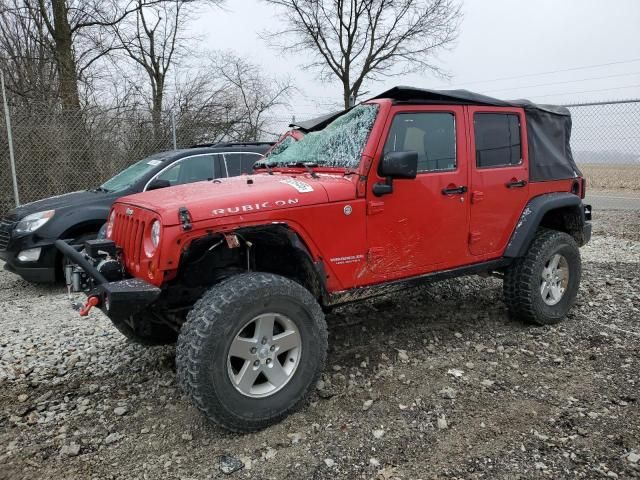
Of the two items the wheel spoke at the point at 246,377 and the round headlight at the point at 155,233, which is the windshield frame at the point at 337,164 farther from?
the wheel spoke at the point at 246,377

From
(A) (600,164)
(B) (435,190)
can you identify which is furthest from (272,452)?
(A) (600,164)

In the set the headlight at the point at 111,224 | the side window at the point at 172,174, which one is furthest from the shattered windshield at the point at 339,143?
the side window at the point at 172,174

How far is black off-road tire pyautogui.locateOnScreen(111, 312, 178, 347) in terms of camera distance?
10.6ft

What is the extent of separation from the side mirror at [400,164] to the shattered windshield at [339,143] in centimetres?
21

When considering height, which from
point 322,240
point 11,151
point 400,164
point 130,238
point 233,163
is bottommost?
point 322,240

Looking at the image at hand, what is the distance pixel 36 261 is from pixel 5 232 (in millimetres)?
616

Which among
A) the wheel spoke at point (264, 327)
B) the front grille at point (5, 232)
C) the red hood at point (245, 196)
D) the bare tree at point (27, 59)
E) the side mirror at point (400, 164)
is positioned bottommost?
the wheel spoke at point (264, 327)

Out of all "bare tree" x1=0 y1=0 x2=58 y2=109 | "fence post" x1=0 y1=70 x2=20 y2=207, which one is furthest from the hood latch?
"bare tree" x1=0 y1=0 x2=58 y2=109

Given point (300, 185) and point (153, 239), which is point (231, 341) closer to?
point (153, 239)

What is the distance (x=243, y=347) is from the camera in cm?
275

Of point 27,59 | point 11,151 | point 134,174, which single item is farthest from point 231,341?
point 27,59

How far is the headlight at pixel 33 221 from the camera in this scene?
572 centimetres

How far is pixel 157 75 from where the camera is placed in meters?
16.7

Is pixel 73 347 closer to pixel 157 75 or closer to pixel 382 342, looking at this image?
pixel 382 342
